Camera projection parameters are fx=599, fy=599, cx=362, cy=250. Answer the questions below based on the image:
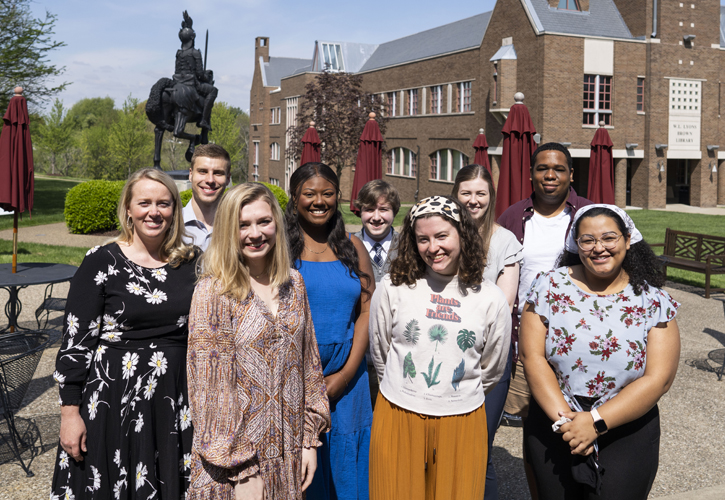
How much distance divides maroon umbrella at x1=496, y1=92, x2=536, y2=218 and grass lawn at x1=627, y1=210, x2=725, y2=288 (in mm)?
8578

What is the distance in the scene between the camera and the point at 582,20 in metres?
29.8

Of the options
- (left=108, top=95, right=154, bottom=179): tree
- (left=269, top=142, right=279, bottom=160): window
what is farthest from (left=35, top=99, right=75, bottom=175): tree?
(left=269, top=142, right=279, bottom=160): window

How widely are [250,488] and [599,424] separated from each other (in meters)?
1.51

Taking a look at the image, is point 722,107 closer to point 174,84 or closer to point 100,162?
point 174,84

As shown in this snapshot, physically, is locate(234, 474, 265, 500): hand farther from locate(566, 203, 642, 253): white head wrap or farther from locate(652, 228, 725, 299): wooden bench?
locate(652, 228, 725, 299): wooden bench

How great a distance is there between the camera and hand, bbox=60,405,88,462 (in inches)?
102

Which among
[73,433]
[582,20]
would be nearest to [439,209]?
[73,433]

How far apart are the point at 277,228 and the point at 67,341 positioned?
1074mm

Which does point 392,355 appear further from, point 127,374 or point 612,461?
point 127,374

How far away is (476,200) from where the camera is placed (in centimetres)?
375

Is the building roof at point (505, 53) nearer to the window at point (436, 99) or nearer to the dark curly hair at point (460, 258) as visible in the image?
the window at point (436, 99)

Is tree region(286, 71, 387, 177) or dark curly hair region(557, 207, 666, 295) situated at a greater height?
tree region(286, 71, 387, 177)

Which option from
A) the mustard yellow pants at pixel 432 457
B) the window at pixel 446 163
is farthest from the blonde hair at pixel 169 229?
the window at pixel 446 163

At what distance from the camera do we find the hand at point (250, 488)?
7.68ft
